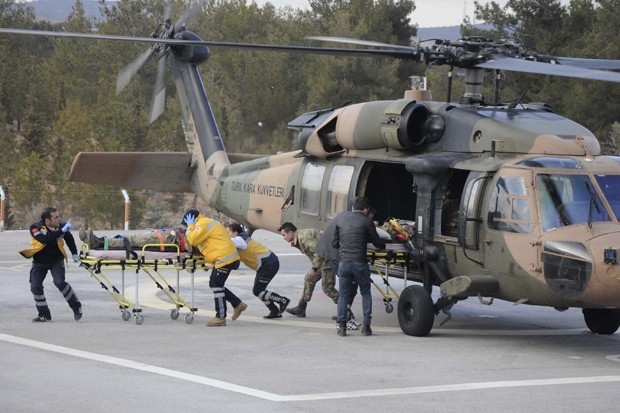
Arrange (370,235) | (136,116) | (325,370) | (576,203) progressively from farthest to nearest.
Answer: (136,116) < (370,235) < (576,203) < (325,370)

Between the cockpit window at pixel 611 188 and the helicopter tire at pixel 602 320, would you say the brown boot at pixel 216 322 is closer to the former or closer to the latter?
the helicopter tire at pixel 602 320

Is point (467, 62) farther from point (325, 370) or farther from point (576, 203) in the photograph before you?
point (325, 370)

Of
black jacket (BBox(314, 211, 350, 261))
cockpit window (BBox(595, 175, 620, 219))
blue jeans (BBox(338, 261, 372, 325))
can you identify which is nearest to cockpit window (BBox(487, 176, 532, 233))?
cockpit window (BBox(595, 175, 620, 219))

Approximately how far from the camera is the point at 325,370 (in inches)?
441

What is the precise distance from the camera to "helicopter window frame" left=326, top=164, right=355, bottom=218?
1509cm

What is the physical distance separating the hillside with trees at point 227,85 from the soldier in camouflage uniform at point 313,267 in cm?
1943

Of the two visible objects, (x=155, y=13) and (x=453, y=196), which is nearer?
(x=453, y=196)

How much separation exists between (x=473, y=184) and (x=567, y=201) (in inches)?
47.0

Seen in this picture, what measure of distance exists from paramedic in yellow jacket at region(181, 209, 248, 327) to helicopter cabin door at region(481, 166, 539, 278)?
321 cm

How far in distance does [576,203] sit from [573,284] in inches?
39.4

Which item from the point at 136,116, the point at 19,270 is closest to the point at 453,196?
the point at 19,270

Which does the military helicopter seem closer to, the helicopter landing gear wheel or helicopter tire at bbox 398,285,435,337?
helicopter tire at bbox 398,285,435,337

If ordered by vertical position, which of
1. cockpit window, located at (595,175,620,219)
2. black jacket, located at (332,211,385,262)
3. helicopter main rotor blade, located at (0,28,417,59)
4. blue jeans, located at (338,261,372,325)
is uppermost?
helicopter main rotor blade, located at (0,28,417,59)

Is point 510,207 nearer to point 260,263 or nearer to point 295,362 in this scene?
point 295,362
